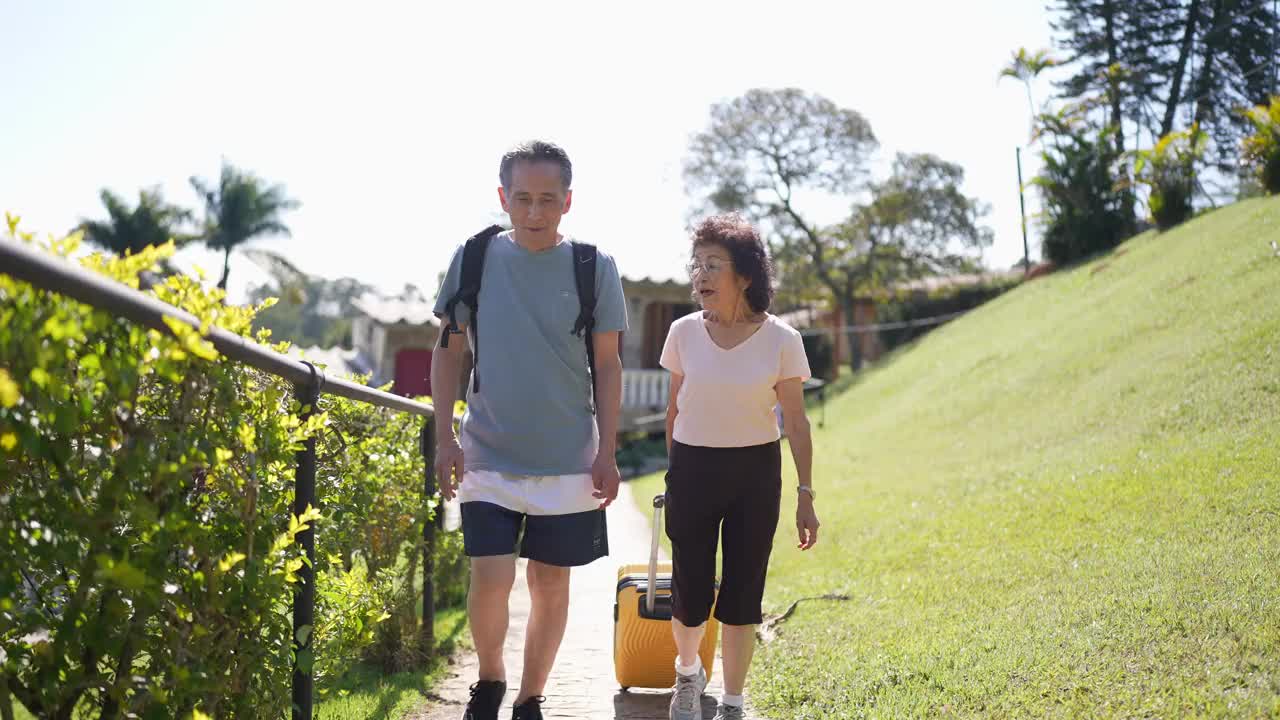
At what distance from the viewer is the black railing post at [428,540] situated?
535 centimetres

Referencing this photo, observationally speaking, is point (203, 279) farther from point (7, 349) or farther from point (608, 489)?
point (608, 489)

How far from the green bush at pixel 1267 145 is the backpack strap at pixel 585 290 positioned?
16553 millimetres

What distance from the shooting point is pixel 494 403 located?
3.49 metres

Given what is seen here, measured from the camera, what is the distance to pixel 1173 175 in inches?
848

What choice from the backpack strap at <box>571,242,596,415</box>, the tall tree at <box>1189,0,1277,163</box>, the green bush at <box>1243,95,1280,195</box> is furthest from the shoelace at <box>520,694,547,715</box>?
the tall tree at <box>1189,0,1277,163</box>

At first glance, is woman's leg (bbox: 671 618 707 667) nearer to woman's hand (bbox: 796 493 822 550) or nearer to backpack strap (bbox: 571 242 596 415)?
woman's hand (bbox: 796 493 822 550)

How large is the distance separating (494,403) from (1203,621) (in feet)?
10.2

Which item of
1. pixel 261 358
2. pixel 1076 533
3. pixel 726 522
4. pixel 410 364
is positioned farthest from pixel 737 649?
pixel 410 364

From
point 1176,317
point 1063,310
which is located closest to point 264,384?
point 1176,317

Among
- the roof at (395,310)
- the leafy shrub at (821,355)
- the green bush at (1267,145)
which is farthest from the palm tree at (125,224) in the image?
the green bush at (1267,145)

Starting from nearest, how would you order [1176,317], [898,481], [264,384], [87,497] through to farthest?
[87,497]
[264,384]
[898,481]
[1176,317]

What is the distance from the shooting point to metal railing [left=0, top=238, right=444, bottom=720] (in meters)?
1.52

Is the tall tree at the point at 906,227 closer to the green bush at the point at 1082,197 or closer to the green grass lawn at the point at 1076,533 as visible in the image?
the green bush at the point at 1082,197

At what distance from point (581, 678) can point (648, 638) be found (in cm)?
67
